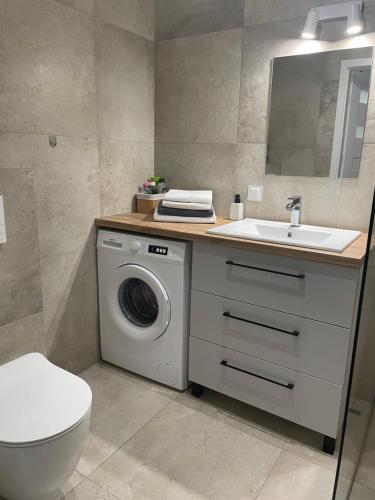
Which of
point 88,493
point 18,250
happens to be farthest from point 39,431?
point 18,250

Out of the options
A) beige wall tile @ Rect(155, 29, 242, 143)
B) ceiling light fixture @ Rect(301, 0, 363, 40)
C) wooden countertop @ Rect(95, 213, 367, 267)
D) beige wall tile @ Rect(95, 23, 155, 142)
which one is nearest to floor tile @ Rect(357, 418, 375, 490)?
wooden countertop @ Rect(95, 213, 367, 267)

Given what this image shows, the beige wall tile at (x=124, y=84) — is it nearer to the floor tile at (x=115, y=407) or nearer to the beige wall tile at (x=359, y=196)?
the beige wall tile at (x=359, y=196)

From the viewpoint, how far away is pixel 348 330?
1.56 m

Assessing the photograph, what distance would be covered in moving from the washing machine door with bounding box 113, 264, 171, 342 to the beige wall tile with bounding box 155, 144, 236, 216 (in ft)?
2.20

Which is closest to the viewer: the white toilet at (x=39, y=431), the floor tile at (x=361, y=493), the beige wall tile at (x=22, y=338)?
the white toilet at (x=39, y=431)

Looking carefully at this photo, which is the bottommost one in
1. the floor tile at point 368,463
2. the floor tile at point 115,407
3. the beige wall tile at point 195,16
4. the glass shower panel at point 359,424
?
the floor tile at point 115,407

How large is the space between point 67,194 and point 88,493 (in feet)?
4.53

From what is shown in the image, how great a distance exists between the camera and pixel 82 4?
194 centimetres

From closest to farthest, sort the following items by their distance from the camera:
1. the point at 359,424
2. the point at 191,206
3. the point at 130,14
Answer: the point at 359,424
the point at 191,206
the point at 130,14

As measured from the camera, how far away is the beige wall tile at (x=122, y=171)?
2234 millimetres

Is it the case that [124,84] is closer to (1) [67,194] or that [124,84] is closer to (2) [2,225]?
(1) [67,194]

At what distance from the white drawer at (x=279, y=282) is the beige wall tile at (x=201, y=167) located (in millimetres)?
597

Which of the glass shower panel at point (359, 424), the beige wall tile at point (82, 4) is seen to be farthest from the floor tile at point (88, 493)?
the beige wall tile at point (82, 4)

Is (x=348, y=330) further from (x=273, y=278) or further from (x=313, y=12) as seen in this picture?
(x=313, y=12)
